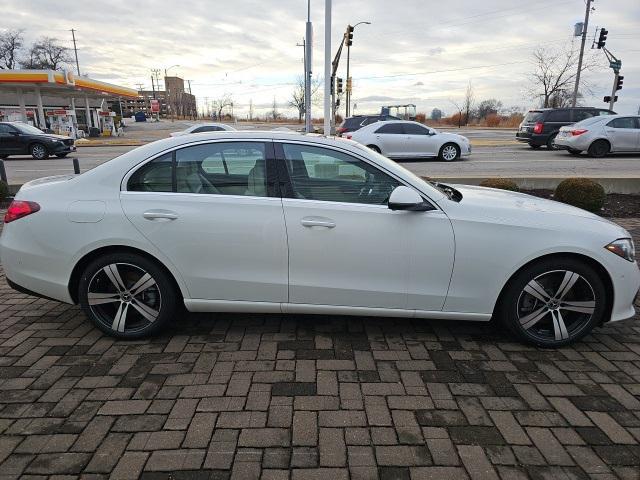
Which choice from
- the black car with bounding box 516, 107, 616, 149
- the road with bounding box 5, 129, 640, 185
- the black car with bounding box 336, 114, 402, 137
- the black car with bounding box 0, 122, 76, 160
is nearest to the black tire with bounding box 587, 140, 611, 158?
the road with bounding box 5, 129, 640, 185

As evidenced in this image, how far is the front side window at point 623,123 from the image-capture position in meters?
16.1

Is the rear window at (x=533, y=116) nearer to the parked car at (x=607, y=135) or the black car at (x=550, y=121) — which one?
the black car at (x=550, y=121)

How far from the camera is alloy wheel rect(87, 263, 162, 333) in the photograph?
11.1 feet

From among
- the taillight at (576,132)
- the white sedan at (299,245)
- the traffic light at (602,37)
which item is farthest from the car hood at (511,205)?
the traffic light at (602,37)

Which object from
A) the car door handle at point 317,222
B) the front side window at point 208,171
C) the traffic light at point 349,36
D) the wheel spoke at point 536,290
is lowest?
the wheel spoke at point 536,290

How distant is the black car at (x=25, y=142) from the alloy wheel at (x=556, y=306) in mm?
21695

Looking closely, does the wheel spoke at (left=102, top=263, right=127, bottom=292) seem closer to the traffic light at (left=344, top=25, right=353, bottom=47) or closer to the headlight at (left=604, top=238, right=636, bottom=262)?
the headlight at (left=604, top=238, right=636, bottom=262)

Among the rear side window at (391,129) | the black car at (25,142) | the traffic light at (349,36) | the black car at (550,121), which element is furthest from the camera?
the traffic light at (349,36)

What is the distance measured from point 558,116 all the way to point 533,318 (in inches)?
753

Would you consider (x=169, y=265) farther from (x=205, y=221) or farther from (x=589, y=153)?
(x=589, y=153)

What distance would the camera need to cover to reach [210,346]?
340 cm

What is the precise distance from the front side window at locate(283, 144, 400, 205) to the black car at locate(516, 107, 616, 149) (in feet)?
61.6

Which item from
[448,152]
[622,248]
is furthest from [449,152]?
[622,248]

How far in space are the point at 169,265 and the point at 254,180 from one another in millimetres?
889
